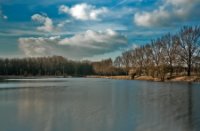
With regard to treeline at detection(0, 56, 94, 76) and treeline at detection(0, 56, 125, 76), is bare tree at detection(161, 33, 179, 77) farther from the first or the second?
treeline at detection(0, 56, 94, 76)

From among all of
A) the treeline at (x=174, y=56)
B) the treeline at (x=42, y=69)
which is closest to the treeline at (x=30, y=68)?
the treeline at (x=42, y=69)

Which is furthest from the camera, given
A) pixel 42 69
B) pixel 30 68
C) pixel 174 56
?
pixel 42 69

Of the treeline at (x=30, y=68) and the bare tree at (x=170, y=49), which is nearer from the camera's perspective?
the bare tree at (x=170, y=49)

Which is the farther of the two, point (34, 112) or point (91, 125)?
point (34, 112)

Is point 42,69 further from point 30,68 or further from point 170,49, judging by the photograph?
point 170,49

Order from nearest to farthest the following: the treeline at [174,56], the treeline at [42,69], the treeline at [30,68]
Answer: the treeline at [174,56]
the treeline at [42,69]
the treeline at [30,68]

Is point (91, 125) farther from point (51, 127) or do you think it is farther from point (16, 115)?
point (16, 115)

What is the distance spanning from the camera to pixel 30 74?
571 ft

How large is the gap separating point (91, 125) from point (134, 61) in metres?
104

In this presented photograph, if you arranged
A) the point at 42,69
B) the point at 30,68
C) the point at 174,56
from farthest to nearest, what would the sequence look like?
1. the point at 42,69
2. the point at 30,68
3. the point at 174,56

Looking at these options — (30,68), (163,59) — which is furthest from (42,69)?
(163,59)

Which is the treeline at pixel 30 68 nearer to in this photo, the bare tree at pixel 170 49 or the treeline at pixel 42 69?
the treeline at pixel 42 69

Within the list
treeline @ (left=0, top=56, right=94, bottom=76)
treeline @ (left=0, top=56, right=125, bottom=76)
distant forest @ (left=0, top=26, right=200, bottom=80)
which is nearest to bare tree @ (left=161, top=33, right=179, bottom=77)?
distant forest @ (left=0, top=26, right=200, bottom=80)

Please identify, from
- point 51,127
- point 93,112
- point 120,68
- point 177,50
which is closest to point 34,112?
point 93,112
